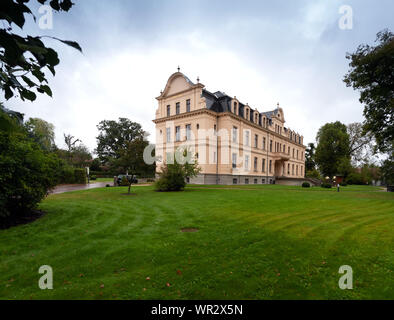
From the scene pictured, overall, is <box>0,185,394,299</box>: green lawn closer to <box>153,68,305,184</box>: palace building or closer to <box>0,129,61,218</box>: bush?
<box>0,129,61,218</box>: bush

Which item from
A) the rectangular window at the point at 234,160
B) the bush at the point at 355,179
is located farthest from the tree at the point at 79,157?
the bush at the point at 355,179

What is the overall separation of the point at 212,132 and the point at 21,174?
24352 mm

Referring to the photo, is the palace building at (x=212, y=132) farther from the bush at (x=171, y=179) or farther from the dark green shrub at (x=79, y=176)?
the dark green shrub at (x=79, y=176)

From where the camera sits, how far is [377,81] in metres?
16.0

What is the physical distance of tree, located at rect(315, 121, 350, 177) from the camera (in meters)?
46.8

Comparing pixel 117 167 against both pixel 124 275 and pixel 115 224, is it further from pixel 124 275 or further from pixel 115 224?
pixel 124 275

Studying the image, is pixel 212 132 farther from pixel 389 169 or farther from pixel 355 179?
pixel 355 179

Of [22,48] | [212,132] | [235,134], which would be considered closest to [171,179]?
[212,132]

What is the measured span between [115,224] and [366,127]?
2127 centimetres

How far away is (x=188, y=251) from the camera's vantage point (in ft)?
16.1

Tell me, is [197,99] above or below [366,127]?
above

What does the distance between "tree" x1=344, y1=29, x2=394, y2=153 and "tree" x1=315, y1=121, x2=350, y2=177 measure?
3139cm
